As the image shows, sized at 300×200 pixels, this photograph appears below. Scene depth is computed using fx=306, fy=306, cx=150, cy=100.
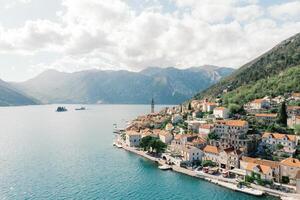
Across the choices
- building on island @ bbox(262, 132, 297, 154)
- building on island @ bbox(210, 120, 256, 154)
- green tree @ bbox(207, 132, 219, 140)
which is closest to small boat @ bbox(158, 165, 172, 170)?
building on island @ bbox(210, 120, 256, 154)

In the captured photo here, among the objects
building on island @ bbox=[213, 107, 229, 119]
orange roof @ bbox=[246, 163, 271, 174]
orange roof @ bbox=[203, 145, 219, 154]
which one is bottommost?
orange roof @ bbox=[246, 163, 271, 174]

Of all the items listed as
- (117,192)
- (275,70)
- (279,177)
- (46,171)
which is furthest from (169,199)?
(275,70)

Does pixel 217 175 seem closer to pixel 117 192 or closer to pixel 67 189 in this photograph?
pixel 117 192

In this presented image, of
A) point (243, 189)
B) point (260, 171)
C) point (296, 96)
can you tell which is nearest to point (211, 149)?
point (260, 171)

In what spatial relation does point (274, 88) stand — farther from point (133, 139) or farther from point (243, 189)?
point (243, 189)

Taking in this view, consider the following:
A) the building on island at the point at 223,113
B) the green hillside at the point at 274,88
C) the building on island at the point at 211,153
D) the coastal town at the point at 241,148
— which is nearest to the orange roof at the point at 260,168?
the coastal town at the point at 241,148

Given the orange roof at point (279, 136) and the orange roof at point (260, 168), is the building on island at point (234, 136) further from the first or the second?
the orange roof at point (260, 168)

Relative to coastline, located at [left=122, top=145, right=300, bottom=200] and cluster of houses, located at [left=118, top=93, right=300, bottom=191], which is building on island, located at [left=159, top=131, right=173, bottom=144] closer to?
cluster of houses, located at [left=118, top=93, right=300, bottom=191]
